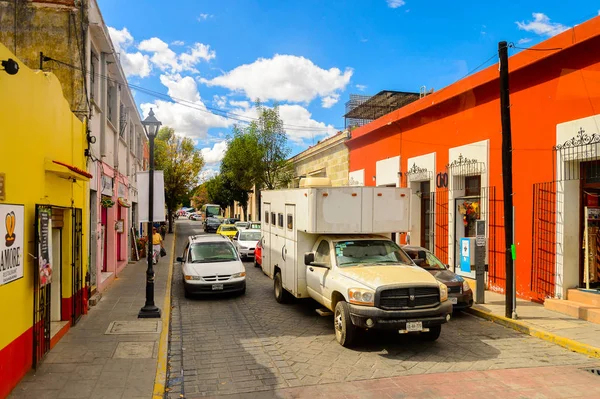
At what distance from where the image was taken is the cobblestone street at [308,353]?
6.37 metres

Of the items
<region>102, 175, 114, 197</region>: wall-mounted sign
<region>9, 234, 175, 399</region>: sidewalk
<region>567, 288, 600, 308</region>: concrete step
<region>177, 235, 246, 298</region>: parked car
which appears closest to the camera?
<region>9, 234, 175, 399</region>: sidewalk

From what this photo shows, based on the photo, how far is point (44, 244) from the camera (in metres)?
6.65

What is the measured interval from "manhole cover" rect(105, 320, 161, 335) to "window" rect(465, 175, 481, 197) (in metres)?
9.94

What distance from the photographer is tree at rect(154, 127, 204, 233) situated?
3884 cm

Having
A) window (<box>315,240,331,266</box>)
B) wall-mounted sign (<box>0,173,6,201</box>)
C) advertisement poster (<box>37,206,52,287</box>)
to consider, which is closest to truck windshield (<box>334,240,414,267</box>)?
window (<box>315,240,331,266</box>)

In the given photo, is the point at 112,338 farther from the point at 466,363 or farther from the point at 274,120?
the point at 274,120

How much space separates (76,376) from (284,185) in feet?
85.1

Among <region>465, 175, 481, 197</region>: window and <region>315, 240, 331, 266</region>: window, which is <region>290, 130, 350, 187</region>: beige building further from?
<region>315, 240, 331, 266</region>: window

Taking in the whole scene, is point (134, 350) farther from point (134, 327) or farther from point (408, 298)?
point (408, 298)

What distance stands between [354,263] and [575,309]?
5110mm

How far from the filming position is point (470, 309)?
34.5ft

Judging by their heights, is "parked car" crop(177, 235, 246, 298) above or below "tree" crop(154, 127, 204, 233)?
below

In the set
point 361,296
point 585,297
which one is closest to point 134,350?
point 361,296

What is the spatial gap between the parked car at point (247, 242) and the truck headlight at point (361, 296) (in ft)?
45.1
